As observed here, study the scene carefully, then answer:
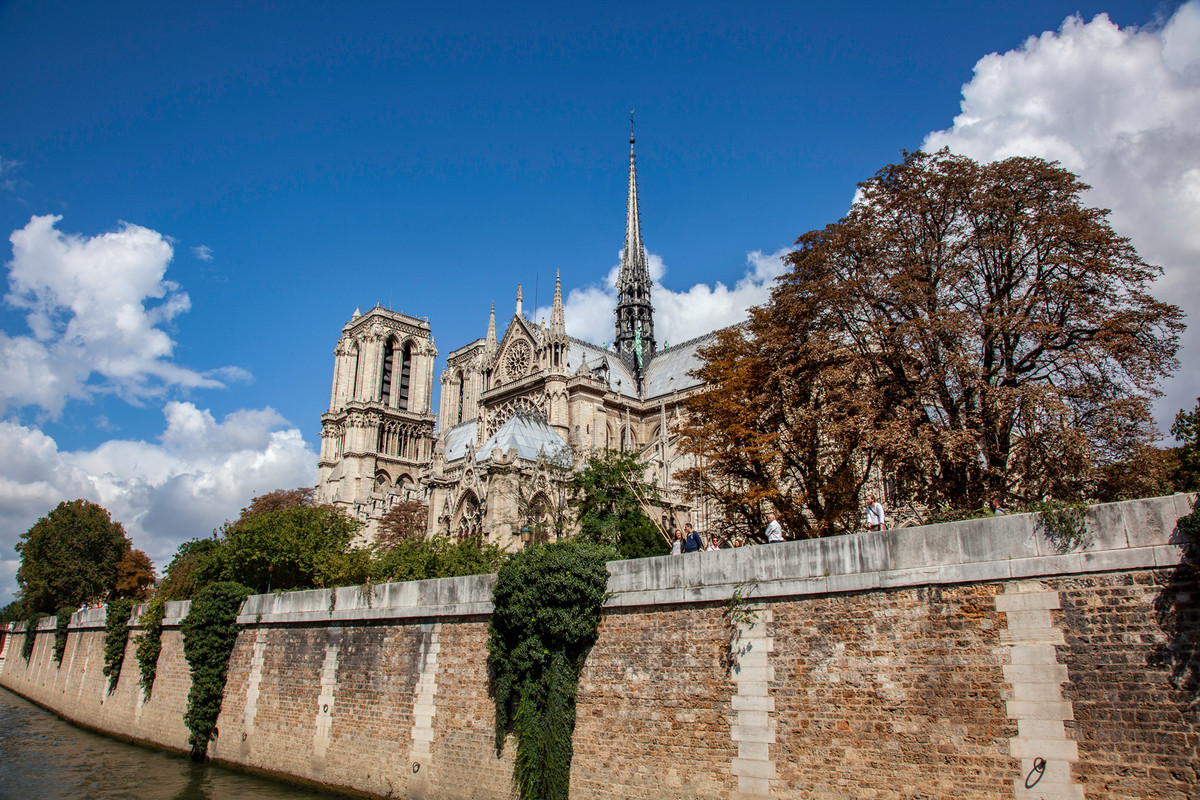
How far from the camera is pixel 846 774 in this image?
35.1 feet

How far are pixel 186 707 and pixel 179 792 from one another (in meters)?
A: 5.26

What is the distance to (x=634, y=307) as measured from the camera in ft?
198

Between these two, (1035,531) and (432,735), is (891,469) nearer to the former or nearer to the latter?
(1035,531)

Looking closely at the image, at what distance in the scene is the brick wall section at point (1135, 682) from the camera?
341 inches

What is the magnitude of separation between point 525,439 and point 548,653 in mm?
20434

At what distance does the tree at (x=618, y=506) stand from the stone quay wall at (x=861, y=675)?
760 cm

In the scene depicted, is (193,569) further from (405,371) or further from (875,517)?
(405,371)

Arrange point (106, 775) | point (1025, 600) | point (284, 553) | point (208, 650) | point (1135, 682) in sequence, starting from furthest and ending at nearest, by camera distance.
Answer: point (284, 553), point (208, 650), point (106, 775), point (1025, 600), point (1135, 682)

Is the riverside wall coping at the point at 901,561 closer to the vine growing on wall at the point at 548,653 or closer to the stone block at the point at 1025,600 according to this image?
the stone block at the point at 1025,600

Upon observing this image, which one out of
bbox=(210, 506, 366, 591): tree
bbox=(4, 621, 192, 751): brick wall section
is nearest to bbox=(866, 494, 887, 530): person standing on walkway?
bbox=(210, 506, 366, 591): tree

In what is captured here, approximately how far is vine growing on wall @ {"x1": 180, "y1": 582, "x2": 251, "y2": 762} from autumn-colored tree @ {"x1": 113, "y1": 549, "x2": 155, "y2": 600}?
32.9 metres

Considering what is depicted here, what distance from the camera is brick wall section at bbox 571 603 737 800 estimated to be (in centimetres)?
1216

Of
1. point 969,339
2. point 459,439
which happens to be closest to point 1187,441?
point 969,339

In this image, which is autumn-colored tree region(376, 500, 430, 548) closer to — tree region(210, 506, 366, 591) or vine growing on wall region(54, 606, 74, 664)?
vine growing on wall region(54, 606, 74, 664)
